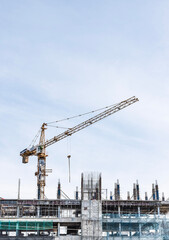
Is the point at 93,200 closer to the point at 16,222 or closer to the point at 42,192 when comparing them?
the point at 16,222

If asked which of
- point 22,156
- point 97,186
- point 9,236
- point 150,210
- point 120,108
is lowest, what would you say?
point 9,236

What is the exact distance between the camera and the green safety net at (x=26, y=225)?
7488cm

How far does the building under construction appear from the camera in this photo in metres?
75.2

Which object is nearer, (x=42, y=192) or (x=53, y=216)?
(x=53, y=216)

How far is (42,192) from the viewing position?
10588 cm

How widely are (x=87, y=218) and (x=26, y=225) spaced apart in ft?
51.8

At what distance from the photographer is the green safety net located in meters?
74.9

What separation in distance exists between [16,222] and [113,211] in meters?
26.3

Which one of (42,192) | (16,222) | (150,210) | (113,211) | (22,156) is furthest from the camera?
(22,156)

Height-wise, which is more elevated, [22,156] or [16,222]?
[22,156]

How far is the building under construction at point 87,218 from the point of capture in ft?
247

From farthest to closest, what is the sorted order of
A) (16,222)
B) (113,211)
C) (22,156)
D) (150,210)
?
1. (22,156)
2. (150,210)
3. (113,211)
4. (16,222)

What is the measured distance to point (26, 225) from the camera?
75.2 metres

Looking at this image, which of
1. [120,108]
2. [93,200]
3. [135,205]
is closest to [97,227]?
[93,200]
